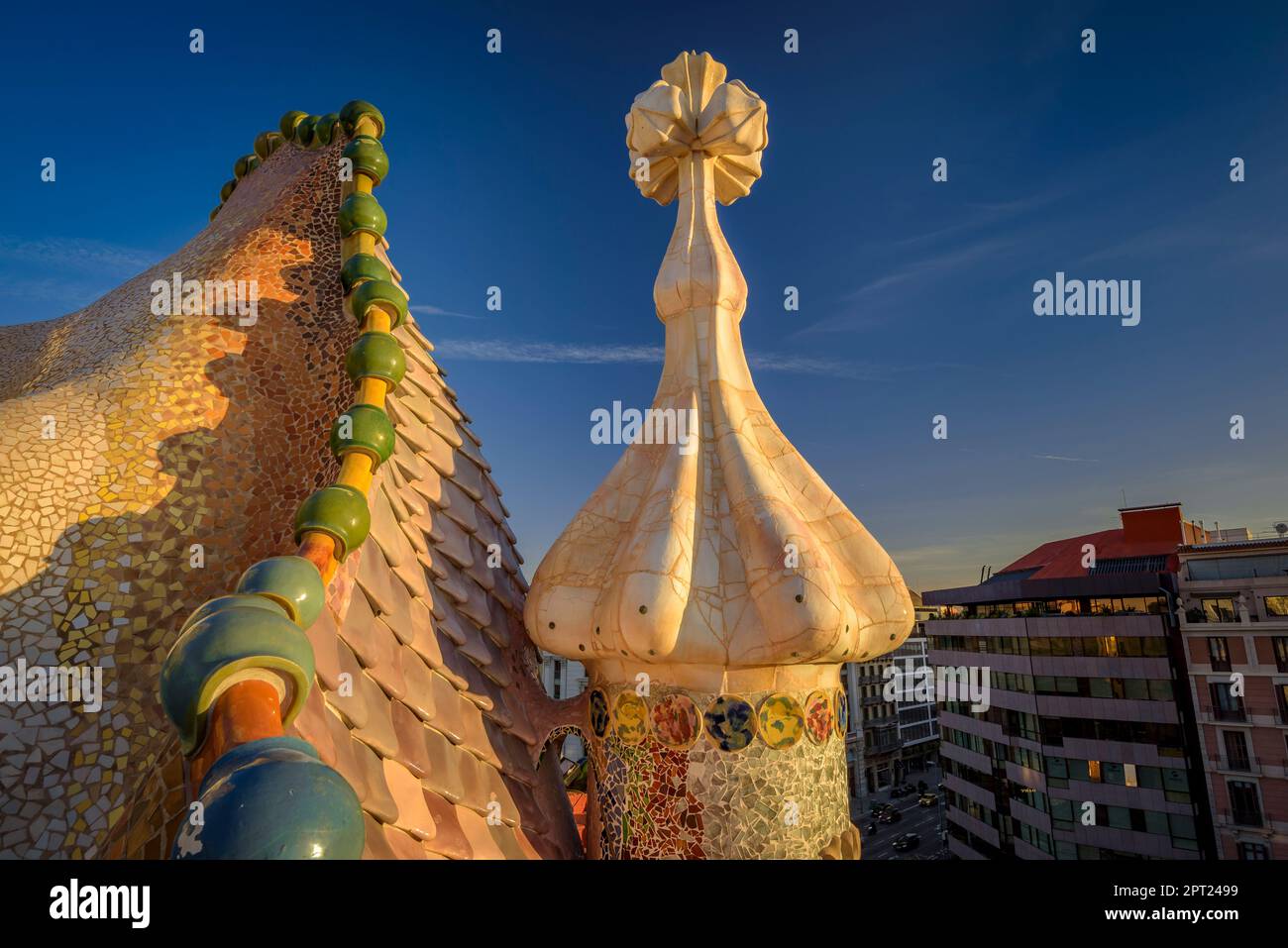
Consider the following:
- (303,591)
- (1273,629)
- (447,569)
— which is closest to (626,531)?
(447,569)

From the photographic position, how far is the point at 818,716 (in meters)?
5.03

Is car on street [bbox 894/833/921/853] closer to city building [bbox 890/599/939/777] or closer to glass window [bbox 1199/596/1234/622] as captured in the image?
city building [bbox 890/599/939/777]

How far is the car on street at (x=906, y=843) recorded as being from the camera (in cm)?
3241

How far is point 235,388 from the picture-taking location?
221 inches

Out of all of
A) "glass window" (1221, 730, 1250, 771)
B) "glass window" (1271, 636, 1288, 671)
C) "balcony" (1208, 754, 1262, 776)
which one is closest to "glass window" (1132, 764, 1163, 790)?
"balcony" (1208, 754, 1262, 776)

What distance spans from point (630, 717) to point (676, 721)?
41 centimetres

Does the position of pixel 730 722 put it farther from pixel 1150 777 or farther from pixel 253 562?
pixel 1150 777

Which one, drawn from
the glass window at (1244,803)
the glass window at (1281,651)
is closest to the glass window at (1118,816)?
the glass window at (1244,803)

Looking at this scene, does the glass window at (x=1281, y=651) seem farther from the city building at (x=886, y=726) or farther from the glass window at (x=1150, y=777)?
the city building at (x=886, y=726)

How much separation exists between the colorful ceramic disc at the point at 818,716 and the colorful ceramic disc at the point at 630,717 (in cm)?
117

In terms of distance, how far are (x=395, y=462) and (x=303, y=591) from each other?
7.50ft

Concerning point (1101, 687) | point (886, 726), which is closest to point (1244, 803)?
point (1101, 687)
